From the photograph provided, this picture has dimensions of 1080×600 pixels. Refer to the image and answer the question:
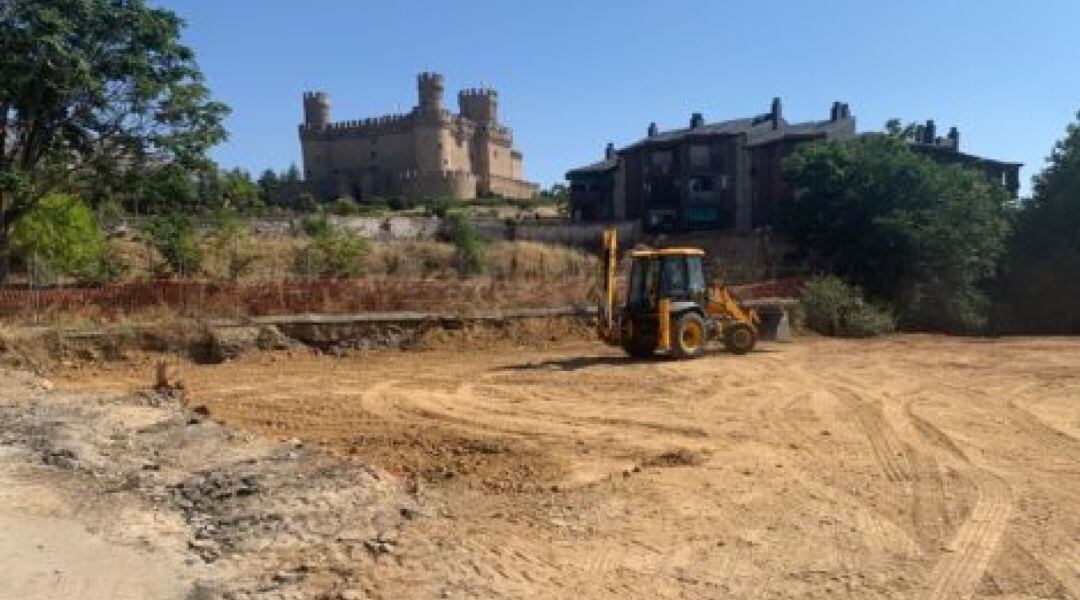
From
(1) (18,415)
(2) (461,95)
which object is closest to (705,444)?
(1) (18,415)

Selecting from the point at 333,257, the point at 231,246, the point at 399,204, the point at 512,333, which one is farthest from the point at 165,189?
the point at 399,204

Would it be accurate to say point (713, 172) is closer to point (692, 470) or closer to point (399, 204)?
point (399, 204)

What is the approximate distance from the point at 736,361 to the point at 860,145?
24425 millimetres

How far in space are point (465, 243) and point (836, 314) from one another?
24.3 metres

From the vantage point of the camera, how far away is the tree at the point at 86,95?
932 inches

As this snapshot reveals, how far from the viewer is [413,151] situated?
95.6m

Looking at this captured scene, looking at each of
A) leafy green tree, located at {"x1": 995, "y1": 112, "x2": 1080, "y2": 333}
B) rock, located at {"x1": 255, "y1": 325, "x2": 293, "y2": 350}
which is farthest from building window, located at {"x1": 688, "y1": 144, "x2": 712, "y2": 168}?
rock, located at {"x1": 255, "y1": 325, "x2": 293, "y2": 350}

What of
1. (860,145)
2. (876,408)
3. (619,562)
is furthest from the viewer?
(860,145)

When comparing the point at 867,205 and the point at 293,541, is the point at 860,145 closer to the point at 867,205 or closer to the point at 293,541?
the point at 867,205

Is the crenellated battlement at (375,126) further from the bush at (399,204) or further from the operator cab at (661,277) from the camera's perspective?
the operator cab at (661,277)

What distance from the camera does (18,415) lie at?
1196 cm

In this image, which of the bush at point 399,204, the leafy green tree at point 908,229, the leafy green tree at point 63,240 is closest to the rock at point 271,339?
the leafy green tree at point 63,240

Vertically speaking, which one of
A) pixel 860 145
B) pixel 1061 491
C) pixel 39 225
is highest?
pixel 860 145

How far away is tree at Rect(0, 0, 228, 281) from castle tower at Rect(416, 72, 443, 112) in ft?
230
